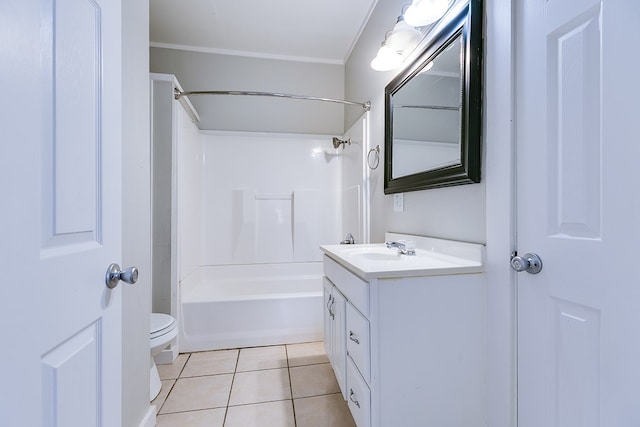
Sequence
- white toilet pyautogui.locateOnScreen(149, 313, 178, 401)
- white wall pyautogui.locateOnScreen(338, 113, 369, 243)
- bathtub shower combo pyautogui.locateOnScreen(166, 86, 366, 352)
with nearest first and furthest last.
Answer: white toilet pyautogui.locateOnScreen(149, 313, 178, 401)
white wall pyautogui.locateOnScreen(338, 113, 369, 243)
bathtub shower combo pyautogui.locateOnScreen(166, 86, 366, 352)

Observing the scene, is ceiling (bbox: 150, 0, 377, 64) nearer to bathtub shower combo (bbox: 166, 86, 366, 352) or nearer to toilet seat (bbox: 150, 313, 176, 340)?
bathtub shower combo (bbox: 166, 86, 366, 352)

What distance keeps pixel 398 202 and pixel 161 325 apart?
5.26 feet

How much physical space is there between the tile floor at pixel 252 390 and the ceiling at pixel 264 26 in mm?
2610

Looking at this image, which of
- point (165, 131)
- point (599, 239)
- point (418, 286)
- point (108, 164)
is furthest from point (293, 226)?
point (599, 239)

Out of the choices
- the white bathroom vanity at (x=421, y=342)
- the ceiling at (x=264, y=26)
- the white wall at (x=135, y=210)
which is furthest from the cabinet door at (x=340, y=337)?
the ceiling at (x=264, y=26)

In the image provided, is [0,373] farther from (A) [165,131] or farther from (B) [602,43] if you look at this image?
(A) [165,131]

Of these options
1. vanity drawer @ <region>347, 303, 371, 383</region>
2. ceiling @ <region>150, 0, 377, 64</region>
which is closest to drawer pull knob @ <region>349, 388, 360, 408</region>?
vanity drawer @ <region>347, 303, 371, 383</region>

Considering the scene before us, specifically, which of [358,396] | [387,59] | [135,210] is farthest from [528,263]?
[135,210]

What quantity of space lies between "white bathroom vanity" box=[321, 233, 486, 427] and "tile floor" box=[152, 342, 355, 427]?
1.63ft

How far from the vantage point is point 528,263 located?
0.86m

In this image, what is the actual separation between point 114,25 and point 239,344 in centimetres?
205

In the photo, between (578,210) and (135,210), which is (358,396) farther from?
(135,210)

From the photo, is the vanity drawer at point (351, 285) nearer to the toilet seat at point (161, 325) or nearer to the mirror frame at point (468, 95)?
the mirror frame at point (468, 95)

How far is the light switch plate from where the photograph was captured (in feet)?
5.48
